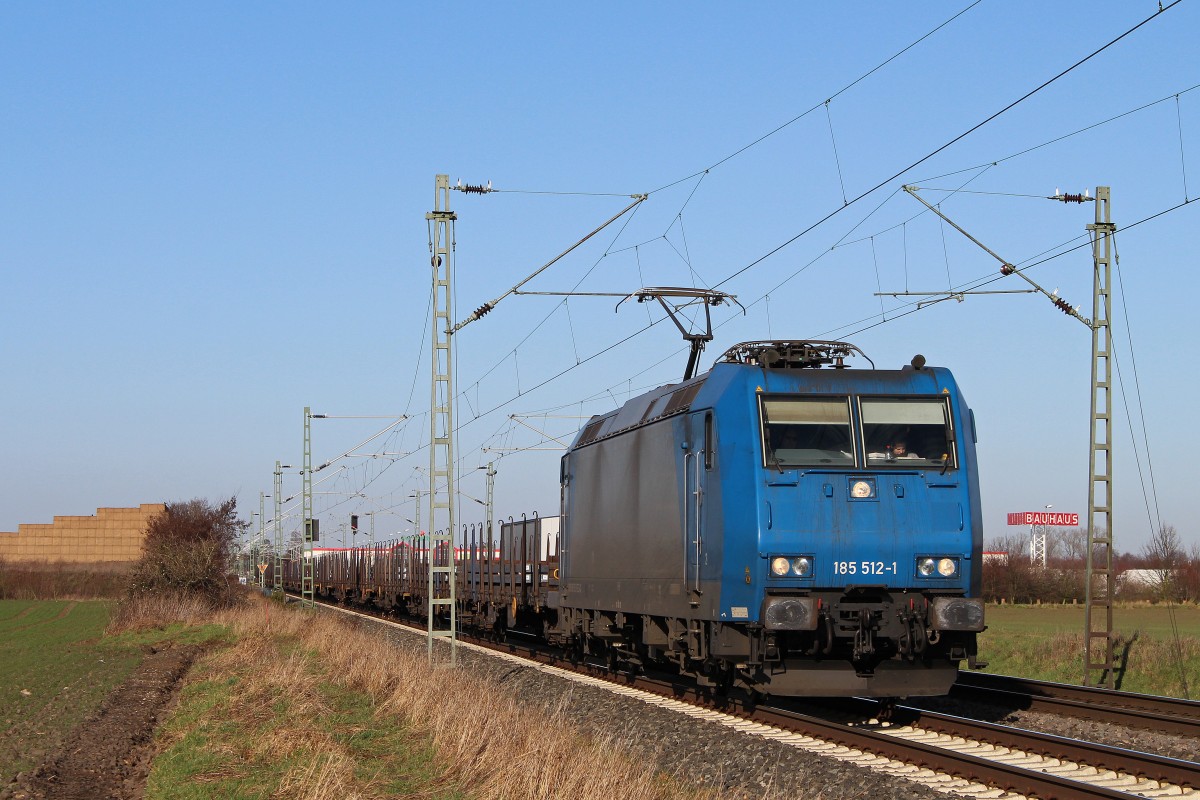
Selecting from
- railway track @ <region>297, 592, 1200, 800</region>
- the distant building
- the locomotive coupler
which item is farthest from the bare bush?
the distant building

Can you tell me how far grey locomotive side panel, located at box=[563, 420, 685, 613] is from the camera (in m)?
17.2

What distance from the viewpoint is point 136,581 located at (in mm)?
47375

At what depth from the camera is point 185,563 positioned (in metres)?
47.1

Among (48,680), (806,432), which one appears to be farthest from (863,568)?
(48,680)

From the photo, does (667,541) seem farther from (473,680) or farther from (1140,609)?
(1140,609)

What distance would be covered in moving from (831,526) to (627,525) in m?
5.38

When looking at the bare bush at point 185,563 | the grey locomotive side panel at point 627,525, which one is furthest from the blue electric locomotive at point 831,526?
the bare bush at point 185,563

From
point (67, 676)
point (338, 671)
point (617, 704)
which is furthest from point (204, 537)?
point (617, 704)

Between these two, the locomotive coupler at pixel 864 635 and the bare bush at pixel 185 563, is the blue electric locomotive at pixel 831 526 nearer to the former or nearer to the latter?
the locomotive coupler at pixel 864 635

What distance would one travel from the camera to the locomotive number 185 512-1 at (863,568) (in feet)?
47.5

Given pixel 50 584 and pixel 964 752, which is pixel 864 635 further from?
pixel 50 584

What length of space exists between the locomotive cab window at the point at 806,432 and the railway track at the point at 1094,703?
169 inches

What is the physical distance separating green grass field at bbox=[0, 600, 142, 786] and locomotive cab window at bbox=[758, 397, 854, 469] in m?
8.86

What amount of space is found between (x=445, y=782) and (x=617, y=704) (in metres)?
6.60
